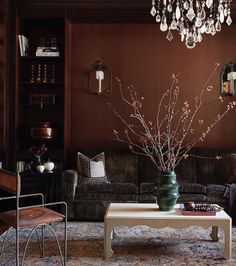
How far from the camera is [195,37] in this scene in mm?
4492

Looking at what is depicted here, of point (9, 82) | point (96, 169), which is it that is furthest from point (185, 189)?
point (9, 82)

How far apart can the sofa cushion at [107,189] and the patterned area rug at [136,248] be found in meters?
0.51

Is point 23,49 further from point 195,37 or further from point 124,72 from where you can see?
point 195,37

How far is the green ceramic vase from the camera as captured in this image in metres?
3.93

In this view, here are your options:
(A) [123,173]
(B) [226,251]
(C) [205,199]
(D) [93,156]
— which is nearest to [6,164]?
(D) [93,156]

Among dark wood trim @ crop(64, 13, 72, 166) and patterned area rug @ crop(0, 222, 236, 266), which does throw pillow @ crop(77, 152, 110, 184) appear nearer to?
dark wood trim @ crop(64, 13, 72, 166)

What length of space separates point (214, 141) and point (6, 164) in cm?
289

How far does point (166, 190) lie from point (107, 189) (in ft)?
4.46

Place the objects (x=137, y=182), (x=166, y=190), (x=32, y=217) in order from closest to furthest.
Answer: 1. (x=32, y=217)
2. (x=166, y=190)
3. (x=137, y=182)

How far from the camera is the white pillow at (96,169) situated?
216 inches

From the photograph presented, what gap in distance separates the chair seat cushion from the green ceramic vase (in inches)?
38.8

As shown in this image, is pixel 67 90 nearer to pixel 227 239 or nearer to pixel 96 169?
pixel 96 169

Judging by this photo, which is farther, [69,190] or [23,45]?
[23,45]

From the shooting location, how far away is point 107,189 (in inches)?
203
